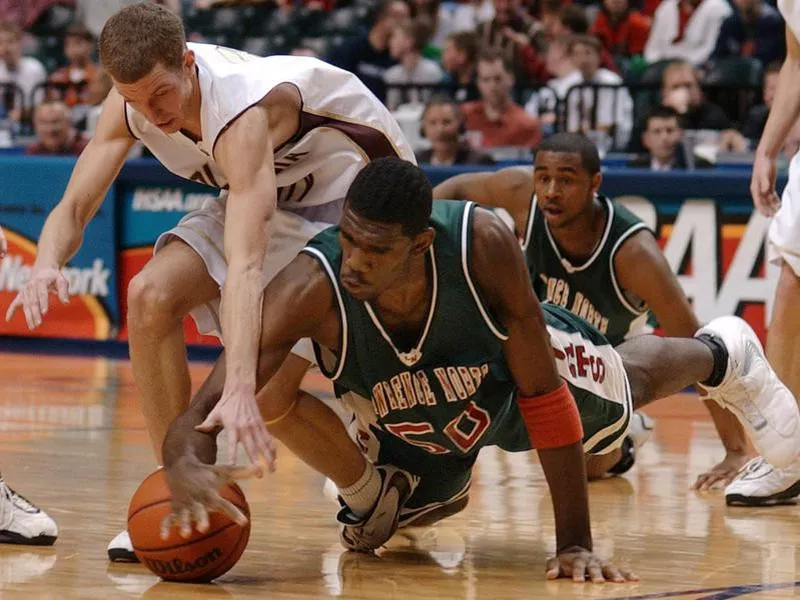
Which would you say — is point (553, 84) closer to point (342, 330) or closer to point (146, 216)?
point (146, 216)

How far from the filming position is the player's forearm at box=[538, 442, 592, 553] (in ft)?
12.3

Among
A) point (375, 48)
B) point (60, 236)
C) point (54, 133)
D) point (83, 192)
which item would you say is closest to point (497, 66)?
point (375, 48)

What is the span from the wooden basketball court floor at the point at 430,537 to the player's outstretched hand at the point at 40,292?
0.64 m

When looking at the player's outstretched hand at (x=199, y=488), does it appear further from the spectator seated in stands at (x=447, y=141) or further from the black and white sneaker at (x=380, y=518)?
the spectator seated in stands at (x=447, y=141)

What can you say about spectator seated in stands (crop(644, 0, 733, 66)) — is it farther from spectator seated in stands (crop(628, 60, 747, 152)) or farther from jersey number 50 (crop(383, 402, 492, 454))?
jersey number 50 (crop(383, 402, 492, 454))

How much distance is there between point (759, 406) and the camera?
468 centimetres

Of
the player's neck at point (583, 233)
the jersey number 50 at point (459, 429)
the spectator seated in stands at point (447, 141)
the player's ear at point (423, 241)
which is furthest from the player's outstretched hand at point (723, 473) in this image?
the spectator seated in stands at point (447, 141)

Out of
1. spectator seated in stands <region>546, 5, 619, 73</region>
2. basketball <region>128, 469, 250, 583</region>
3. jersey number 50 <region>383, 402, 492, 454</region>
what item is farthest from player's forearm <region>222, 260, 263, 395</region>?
spectator seated in stands <region>546, 5, 619, 73</region>

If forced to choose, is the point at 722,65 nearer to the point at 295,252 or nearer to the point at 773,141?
the point at 773,141

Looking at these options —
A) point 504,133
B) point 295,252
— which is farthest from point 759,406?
point 504,133

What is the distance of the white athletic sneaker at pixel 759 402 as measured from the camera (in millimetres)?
4660

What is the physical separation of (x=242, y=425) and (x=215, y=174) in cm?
110

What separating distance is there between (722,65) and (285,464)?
5.80m

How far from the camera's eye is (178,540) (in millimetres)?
3553
